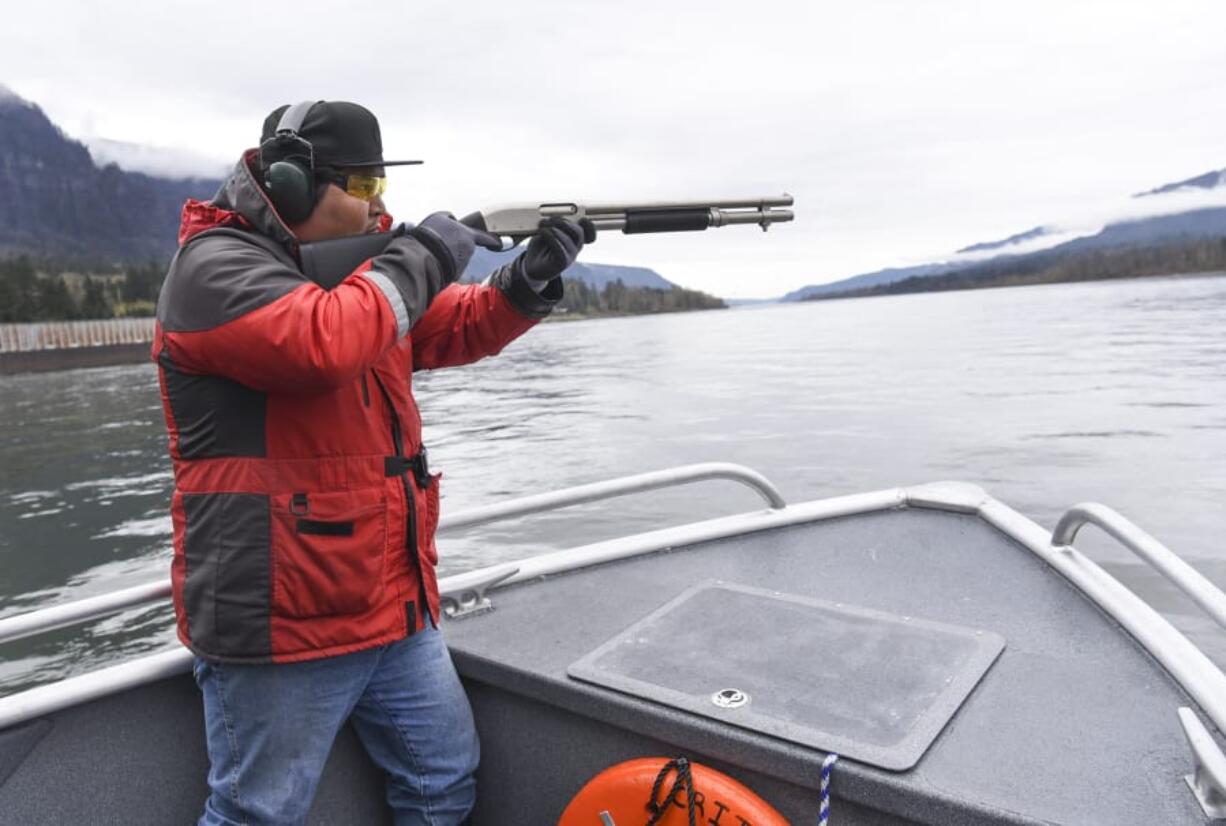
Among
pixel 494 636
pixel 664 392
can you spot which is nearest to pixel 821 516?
pixel 494 636

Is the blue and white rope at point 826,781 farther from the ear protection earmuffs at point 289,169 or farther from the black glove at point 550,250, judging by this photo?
the ear protection earmuffs at point 289,169

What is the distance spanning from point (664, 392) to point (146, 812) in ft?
93.3

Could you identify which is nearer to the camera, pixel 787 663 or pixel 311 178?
pixel 311 178

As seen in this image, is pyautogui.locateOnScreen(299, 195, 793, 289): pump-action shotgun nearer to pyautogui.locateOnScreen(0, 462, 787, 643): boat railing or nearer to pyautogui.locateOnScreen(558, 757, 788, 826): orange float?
pyautogui.locateOnScreen(0, 462, 787, 643): boat railing

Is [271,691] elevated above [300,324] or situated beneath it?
situated beneath

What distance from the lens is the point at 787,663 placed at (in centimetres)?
244

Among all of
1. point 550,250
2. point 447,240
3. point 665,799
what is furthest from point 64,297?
point 665,799

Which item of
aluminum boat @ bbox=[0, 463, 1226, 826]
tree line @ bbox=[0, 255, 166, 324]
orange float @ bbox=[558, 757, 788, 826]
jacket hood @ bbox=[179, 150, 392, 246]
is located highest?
tree line @ bbox=[0, 255, 166, 324]

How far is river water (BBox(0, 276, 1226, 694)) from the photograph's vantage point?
11.4m

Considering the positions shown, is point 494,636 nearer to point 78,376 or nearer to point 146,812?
point 146,812

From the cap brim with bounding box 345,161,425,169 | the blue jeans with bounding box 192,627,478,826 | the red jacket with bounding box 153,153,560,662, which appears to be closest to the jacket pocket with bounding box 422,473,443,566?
the red jacket with bounding box 153,153,560,662

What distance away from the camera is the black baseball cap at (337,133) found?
2.27 metres

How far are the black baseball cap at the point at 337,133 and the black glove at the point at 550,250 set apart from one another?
64 cm

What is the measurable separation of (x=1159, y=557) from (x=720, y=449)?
17.0 meters
